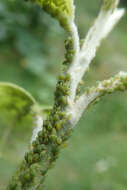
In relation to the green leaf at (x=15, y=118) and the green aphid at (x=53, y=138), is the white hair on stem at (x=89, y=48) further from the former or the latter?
the green leaf at (x=15, y=118)

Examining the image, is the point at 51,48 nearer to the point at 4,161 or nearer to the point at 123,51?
the point at 123,51

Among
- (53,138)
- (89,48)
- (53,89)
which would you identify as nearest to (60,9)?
(89,48)

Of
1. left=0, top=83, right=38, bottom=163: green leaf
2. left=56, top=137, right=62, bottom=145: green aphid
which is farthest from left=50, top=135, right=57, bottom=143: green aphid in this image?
left=0, top=83, right=38, bottom=163: green leaf

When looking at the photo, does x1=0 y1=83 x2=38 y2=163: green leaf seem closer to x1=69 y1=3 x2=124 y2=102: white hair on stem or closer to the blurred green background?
x1=69 y1=3 x2=124 y2=102: white hair on stem

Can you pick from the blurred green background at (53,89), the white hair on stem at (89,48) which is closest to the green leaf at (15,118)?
the white hair on stem at (89,48)

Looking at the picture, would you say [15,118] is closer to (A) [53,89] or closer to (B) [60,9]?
(B) [60,9]

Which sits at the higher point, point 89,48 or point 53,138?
point 89,48
